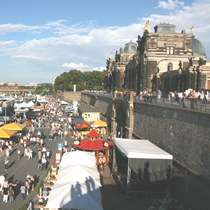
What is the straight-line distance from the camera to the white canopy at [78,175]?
1040 cm

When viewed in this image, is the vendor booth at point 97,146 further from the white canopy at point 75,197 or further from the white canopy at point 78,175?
the white canopy at point 75,197

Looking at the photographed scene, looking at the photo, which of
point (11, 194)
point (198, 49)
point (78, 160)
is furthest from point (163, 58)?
point (11, 194)

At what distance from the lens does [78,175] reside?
35.0ft

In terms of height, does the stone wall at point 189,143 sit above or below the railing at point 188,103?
below

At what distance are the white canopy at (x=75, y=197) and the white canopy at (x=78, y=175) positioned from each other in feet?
2.29

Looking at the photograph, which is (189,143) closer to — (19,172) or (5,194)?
(5,194)

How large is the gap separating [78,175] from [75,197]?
192 cm

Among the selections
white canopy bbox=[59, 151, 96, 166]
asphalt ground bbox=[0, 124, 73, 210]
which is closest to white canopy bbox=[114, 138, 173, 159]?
white canopy bbox=[59, 151, 96, 166]

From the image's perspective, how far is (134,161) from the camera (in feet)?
39.2

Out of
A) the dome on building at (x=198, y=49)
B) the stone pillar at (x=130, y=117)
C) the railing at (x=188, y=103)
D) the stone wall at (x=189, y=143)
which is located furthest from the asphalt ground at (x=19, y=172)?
the dome on building at (x=198, y=49)

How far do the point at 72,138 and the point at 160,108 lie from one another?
51.5 ft

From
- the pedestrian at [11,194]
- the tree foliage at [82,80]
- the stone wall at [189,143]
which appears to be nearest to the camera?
the stone wall at [189,143]

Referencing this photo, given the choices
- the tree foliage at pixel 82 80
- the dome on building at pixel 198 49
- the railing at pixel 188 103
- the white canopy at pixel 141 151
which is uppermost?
the dome on building at pixel 198 49

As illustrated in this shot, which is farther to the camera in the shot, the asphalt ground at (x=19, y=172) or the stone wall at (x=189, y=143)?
the asphalt ground at (x=19, y=172)
